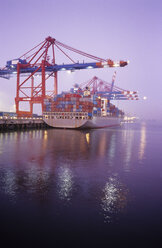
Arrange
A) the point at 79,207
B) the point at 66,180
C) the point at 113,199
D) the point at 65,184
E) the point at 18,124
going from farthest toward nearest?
the point at 18,124
the point at 66,180
the point at 65,184
the point at 113,199
the point at 79,207

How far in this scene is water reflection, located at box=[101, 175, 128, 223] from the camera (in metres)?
7.38

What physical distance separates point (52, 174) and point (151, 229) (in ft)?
24.0

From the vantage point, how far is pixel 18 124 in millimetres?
52219

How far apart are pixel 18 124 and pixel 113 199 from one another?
47410 mm

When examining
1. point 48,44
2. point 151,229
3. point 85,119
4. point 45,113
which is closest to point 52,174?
point 151,229

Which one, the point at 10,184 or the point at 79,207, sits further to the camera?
the point at 10,184

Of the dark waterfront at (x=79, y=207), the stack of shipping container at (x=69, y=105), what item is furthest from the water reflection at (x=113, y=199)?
the stack of shipping container at (x=69, y=105)

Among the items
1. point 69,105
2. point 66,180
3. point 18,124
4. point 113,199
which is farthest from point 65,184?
point 69,105

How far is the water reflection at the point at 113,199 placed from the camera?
24.2ft

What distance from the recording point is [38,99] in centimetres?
6225

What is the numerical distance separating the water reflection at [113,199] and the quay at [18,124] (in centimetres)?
4070

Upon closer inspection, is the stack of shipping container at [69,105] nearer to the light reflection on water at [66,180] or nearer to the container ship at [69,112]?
the container ship at [69,112]

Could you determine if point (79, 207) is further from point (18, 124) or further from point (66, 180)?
point (18, 124)

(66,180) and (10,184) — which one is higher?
(10,184)
